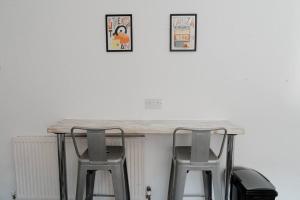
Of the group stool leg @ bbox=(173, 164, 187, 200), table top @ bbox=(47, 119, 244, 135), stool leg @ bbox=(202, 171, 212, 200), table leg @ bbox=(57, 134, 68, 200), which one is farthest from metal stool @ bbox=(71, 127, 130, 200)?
stool leg @ bbox=(202, 171, 212, 200)

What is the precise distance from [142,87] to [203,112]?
674mm

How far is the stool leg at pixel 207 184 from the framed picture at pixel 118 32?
1436mm

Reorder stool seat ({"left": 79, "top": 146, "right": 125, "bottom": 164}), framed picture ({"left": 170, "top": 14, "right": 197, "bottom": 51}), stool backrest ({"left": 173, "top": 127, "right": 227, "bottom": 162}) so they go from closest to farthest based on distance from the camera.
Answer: stool backrest ({"left": 173, "top": 127, "right": 227, "bottom": 162}) < stool seat ({"left": 79, "top": 146, "right": 125, "bottom": 164}) < framed picture ({"left": 170, "top": 14, "right": 197, "bottom": 51})

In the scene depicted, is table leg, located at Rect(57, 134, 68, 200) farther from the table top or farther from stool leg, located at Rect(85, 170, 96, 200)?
stool leg, located at Rect(85, 170, 96, 200)

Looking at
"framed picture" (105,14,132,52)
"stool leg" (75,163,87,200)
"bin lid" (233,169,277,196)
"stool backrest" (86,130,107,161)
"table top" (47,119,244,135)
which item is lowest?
"bin lid" (233,169,277,196)

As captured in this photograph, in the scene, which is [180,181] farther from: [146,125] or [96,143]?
[96,143]

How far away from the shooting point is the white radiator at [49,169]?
2.23 m

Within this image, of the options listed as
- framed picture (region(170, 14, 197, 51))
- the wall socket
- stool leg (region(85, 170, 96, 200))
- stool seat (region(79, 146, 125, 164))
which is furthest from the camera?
the wall socket

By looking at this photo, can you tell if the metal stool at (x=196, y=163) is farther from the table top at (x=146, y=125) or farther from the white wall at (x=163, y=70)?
the white wall at (x=163, y=70)

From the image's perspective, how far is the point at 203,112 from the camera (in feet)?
7.39

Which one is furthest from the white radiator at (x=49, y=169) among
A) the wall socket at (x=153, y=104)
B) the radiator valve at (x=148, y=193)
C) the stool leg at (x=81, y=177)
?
the stool leg at (x=81, y=177)

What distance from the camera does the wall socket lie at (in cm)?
226

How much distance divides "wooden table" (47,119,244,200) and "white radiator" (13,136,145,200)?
0.20 metres

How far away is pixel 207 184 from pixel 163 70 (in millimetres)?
1193
